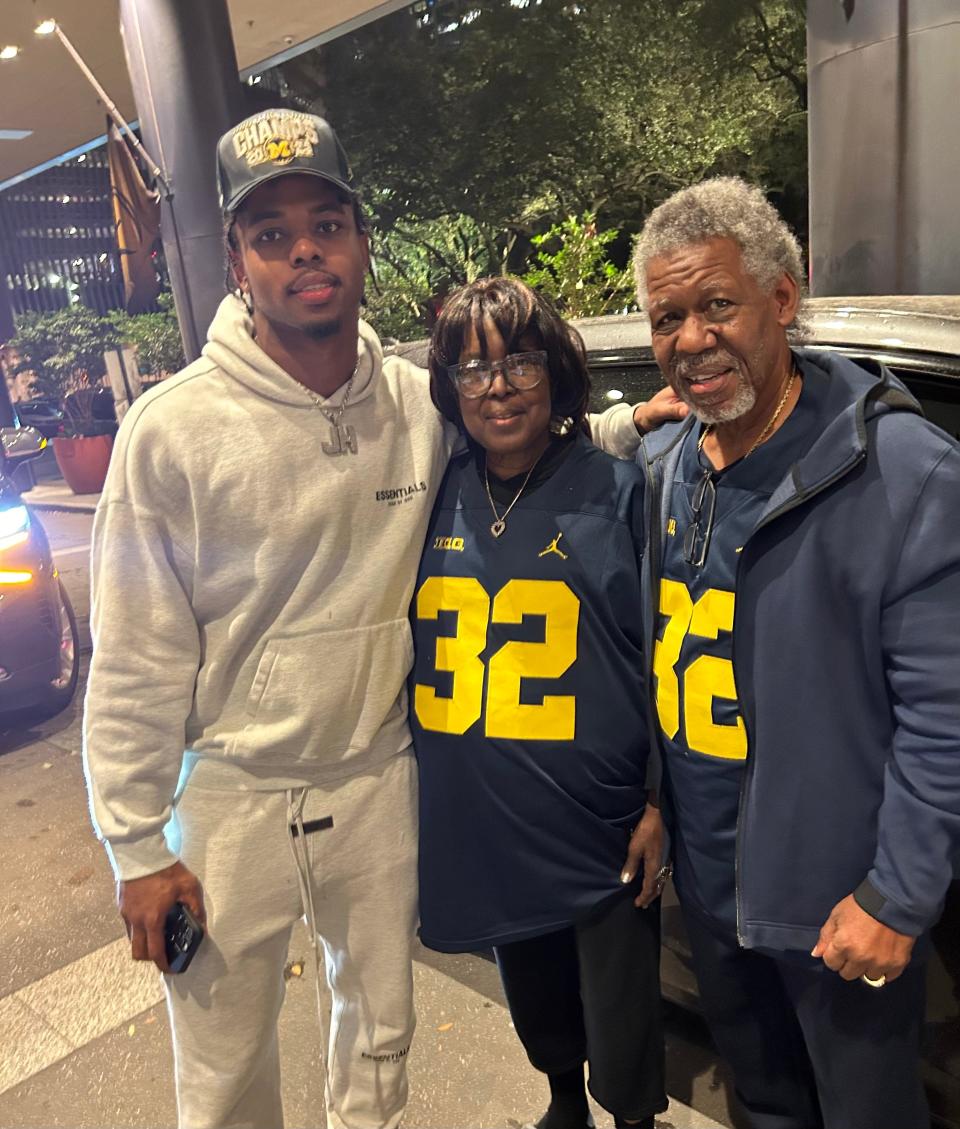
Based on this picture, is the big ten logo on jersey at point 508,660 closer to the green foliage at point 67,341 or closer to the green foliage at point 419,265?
the green foliage at point 419,265

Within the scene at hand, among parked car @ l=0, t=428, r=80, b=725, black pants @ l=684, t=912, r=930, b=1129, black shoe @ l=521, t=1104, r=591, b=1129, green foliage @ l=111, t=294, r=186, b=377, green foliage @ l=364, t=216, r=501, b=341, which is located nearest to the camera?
black pants @ l=684, t=912, r=930, b=1129

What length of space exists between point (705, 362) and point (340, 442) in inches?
27.3

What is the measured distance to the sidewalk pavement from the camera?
13.6 metres

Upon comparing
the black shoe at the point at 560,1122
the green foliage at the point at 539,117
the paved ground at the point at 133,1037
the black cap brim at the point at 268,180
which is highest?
the green foliage at the point at 539,117

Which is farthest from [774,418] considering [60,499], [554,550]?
[60,499]

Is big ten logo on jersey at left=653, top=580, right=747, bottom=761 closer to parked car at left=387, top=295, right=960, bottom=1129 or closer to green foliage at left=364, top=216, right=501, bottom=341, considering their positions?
parked car at left=387, top=295, right=960, bottom=1129

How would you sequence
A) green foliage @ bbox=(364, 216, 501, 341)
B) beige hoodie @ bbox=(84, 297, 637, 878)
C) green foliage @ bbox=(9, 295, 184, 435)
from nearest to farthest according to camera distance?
beige hoodie @ bbox=(84, 297, 637, 878)
green foliage @ bbox=(364, 216, 501, 341)
green foliage @ bbox=(9, 295, 184, 435)

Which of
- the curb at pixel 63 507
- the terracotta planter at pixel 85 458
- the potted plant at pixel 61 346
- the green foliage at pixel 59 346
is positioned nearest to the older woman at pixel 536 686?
the curb at pixel 63 507

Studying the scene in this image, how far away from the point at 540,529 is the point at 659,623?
0.93 ft

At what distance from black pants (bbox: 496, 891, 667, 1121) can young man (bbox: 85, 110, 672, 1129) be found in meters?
0.32

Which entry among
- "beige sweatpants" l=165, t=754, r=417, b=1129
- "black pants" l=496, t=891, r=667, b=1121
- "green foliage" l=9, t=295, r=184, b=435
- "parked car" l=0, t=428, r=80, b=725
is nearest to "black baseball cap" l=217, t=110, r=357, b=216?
"beige sweatpants" l=165, t=754, r=417, b=1129

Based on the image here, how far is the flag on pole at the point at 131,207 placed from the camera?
554cm

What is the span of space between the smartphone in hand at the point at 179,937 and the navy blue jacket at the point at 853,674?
100 centimetres

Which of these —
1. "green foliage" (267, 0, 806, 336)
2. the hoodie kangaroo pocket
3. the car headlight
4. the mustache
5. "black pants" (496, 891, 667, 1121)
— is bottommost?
"black pants" (496, 891, 667, 1121)
